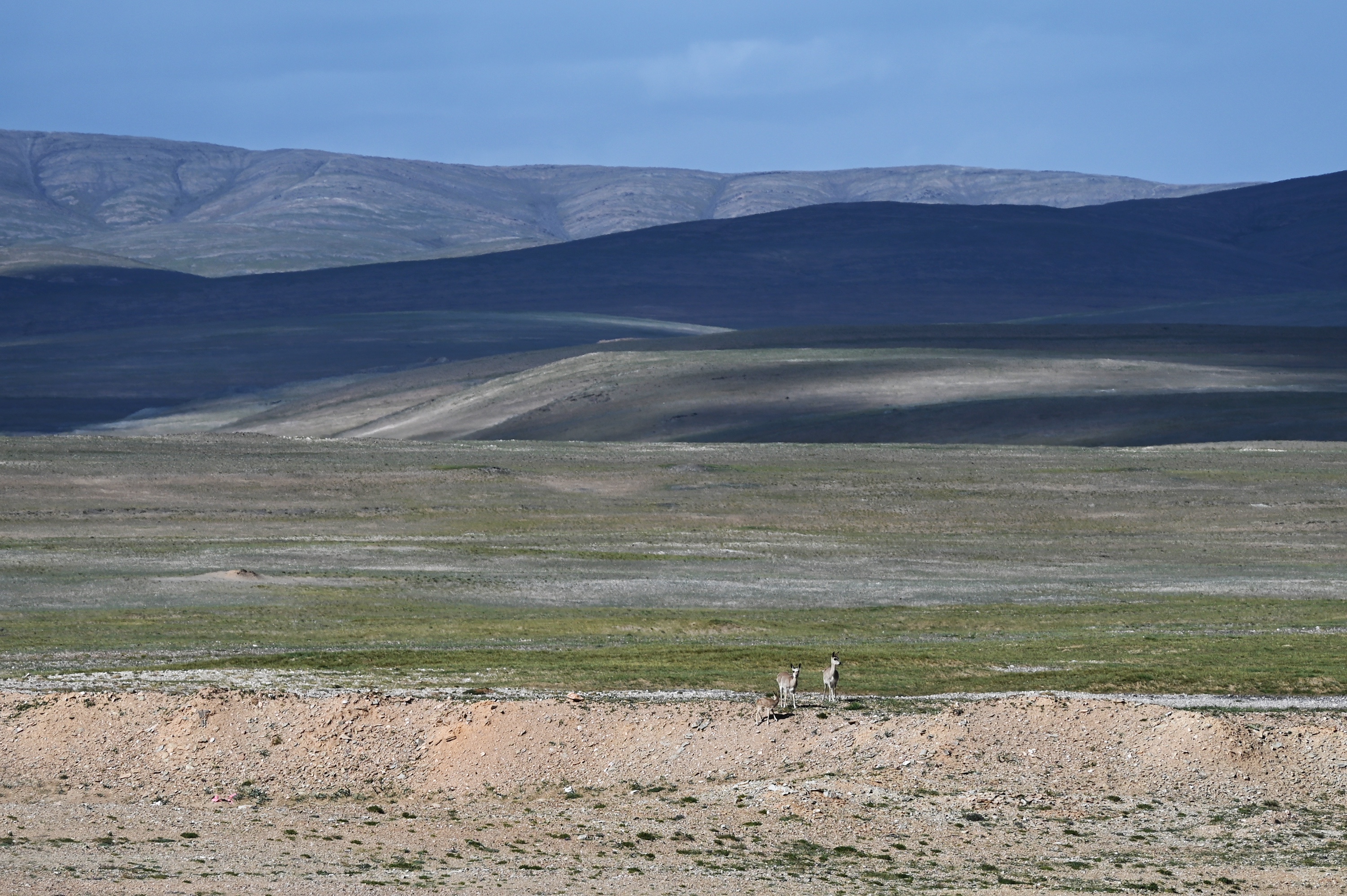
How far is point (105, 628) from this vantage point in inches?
1539

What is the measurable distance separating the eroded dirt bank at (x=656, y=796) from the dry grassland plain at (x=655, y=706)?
0.19ft

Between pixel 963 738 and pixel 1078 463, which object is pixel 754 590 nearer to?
pixel 963 738

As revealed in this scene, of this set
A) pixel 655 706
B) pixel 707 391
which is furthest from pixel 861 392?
pixel 655 706

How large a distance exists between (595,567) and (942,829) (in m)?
34.1

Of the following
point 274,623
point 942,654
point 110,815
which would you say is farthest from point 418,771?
point 274,623

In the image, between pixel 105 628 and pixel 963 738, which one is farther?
pixel 105 628

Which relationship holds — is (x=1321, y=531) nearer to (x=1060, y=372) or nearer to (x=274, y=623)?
(x=274, y=623)

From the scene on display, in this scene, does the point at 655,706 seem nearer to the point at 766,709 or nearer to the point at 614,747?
the point at 614,747

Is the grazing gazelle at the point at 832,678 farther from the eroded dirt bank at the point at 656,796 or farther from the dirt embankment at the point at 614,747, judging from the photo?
the dirt embankment at the point at 614,747

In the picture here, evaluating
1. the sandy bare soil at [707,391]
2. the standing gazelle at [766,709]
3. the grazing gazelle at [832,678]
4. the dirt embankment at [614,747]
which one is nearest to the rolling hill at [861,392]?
the sandy bare soil at [707,391]

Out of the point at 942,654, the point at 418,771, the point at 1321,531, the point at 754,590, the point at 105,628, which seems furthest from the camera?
the point at 1321,531

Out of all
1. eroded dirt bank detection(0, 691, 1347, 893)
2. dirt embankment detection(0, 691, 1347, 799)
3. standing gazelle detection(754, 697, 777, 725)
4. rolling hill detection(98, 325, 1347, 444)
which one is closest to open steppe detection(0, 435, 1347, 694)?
standing gazelle detection(754, 697, 777, 725)

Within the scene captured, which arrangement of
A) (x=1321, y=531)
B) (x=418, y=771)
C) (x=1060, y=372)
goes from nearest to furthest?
(x=418, y=771) → (x=1321, y=531) → (x=1060, y=372)

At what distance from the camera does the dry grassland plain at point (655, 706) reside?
20.0 meters
